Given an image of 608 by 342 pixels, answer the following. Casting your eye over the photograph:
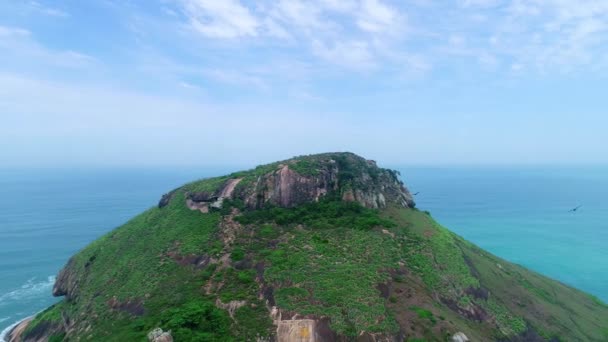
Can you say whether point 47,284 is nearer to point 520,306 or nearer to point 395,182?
point 395,182

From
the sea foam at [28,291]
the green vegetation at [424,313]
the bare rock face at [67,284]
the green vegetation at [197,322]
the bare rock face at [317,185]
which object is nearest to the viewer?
the green vegetation at [197,322]

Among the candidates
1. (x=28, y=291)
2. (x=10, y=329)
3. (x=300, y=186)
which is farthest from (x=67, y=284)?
(x=300, y=186)

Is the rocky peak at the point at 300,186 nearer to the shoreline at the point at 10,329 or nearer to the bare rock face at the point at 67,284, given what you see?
the bare rock face at the point at 67,284

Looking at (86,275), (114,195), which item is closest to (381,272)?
(86,275)

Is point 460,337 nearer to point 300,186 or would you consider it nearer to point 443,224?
point 300,186

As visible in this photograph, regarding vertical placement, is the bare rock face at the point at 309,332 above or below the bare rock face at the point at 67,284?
above

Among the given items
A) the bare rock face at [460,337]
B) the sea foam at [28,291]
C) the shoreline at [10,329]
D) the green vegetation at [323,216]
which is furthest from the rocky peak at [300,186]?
the sea foam at [28,291]
